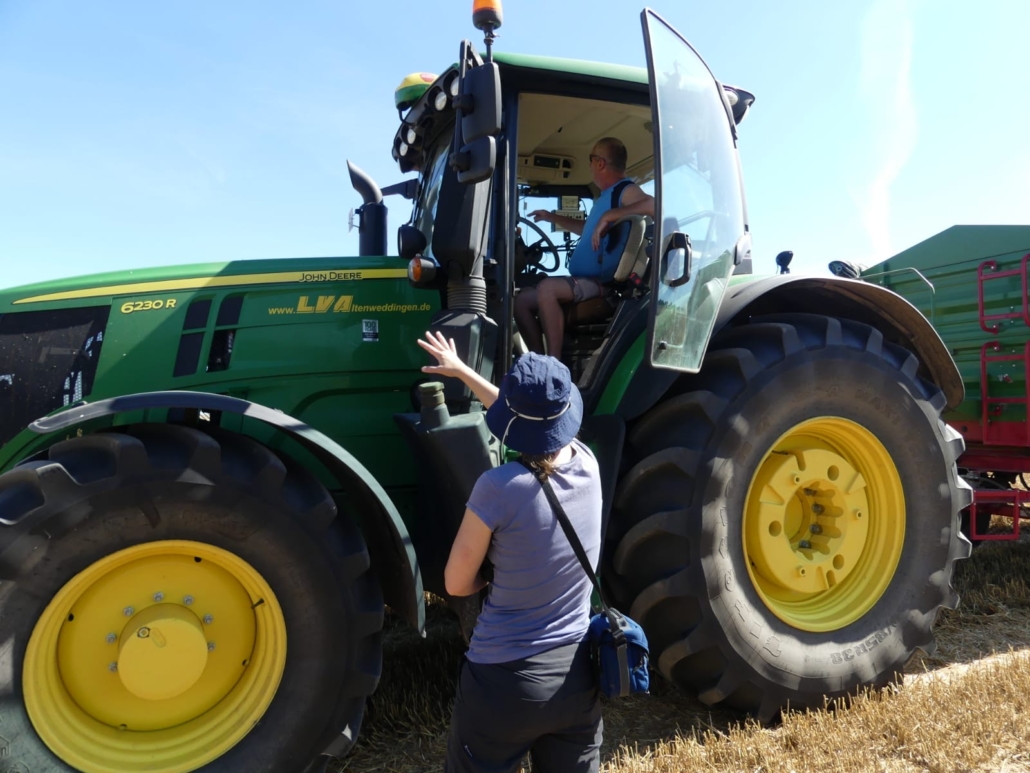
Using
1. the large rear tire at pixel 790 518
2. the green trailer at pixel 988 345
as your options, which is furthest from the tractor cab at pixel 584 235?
the green trailer at pixel 988 345

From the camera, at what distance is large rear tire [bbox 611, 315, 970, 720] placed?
2.68 meters

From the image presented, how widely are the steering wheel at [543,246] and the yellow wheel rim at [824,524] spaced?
136 cm

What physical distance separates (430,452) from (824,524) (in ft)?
5.93

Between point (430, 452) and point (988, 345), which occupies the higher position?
point (988, 345)

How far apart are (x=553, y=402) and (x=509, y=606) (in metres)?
0.52

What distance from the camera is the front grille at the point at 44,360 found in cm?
273

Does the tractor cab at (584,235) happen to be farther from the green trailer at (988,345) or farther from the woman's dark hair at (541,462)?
the green trailer at (988,345)

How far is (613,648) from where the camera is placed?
69.6 inches

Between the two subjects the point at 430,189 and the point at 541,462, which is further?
the point at 430,189

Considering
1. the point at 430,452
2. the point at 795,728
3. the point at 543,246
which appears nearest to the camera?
the point at 430,452

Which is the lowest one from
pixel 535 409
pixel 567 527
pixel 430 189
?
pixel 567 527

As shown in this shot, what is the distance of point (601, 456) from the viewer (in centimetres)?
274

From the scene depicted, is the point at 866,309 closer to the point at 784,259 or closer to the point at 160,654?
the point at 784,259

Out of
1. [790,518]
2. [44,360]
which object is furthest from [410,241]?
[790,518]
